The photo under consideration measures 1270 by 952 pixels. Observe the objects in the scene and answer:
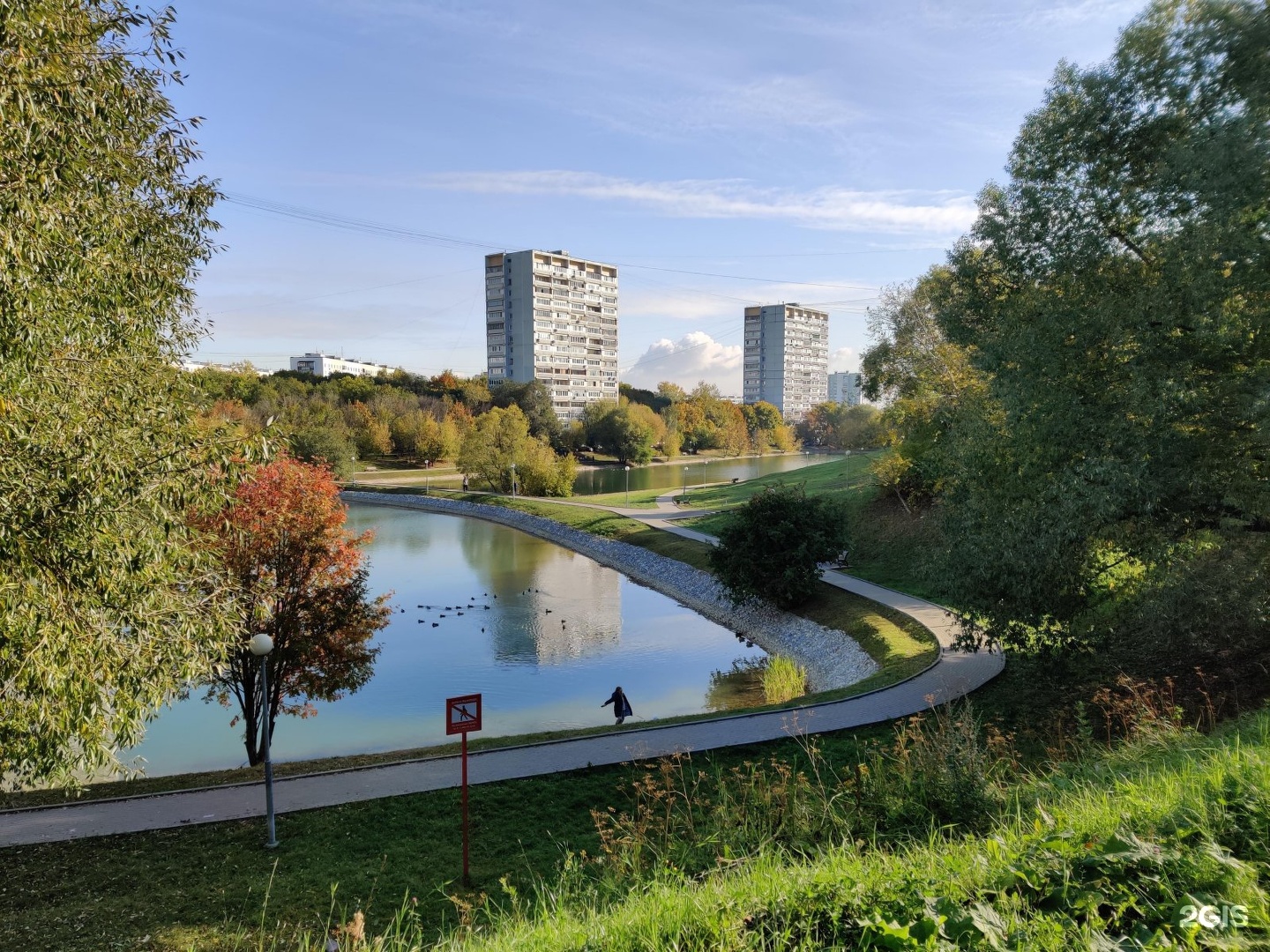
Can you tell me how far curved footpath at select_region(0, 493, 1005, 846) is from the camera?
372 inches

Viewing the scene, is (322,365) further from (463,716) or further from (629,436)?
(463,716)

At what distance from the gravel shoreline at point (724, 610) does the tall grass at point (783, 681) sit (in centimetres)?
84

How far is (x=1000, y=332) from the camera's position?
41.6ft

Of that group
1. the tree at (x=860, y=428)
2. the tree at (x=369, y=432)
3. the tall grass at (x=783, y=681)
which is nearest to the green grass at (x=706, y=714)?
the tall grass at (x=783, y=681)

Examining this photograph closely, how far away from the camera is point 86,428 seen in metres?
5.56

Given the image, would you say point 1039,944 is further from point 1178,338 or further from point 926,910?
point 1178,338

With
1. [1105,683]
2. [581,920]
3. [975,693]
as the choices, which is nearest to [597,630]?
[975,693]

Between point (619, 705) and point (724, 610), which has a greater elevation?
point (619, 705)

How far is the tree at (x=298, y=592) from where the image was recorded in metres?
12.6

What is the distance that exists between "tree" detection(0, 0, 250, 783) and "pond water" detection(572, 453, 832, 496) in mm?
50967

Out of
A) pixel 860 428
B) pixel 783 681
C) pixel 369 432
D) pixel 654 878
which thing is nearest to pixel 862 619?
pixel 783 681

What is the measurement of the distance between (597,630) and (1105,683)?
14.2m

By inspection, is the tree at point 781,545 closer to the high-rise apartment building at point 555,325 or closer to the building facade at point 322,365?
the high-rise apartment building at point 555,325

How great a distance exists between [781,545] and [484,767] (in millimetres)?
14042
